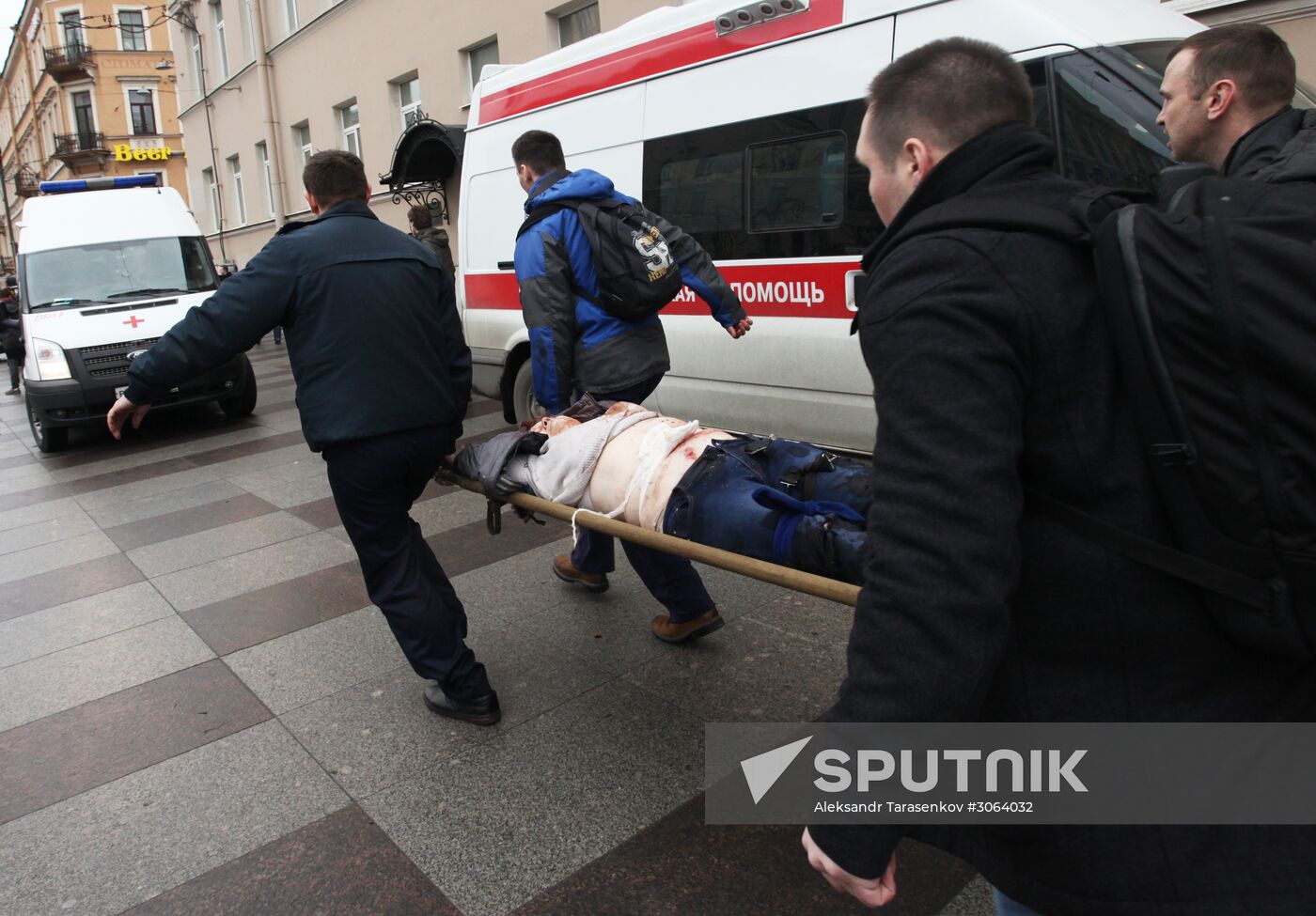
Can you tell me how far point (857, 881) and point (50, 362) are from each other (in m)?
9.17

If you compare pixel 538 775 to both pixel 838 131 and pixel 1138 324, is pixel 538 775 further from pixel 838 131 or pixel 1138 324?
pixel 838 131

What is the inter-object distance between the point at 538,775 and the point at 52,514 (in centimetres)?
545

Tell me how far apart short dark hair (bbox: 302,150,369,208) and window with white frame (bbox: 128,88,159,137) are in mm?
49209

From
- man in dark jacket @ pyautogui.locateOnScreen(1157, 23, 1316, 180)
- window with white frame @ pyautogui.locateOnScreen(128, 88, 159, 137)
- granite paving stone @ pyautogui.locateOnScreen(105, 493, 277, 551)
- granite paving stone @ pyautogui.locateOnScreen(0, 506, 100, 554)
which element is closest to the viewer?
man in dark jacket @ pyautogui.locateOnScreen(1157, 23, 1316, 180)

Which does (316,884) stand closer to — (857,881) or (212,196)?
(857,881)

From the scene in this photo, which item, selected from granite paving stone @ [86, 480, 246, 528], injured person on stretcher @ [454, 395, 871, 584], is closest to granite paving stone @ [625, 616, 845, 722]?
injured person on stretcher @ [454, 395, 871, 584]

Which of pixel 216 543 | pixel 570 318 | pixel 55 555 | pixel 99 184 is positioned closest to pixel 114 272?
pixel 99 184

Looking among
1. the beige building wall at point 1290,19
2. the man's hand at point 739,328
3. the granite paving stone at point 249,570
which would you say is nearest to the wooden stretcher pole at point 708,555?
the man's hand at point 739,328

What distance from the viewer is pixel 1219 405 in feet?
3.34

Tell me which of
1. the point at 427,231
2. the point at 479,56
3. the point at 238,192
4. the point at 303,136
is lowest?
the point at 427,231

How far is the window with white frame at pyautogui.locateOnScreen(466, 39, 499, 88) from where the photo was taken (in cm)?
1295

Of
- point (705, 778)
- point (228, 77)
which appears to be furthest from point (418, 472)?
point (228, 77)

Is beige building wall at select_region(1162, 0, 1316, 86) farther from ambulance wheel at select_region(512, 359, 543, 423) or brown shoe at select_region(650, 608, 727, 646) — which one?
ambulance wheel at select_region(512, 359, 543, 423)

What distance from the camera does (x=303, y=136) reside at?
19.3 meters
